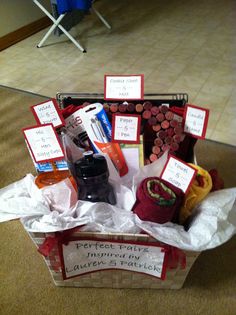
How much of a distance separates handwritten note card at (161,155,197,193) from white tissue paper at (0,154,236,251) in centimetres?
4

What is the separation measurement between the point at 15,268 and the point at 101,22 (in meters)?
2.48

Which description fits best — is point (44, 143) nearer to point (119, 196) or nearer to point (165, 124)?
point (119, 196)

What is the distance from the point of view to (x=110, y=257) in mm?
796

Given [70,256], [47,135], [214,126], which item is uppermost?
[47,135]

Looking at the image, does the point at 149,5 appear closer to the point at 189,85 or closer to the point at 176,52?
the point at 176,52

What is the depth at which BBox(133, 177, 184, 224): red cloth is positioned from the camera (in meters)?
0.71

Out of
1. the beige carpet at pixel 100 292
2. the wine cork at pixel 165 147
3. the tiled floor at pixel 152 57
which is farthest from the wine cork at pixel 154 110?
the tiled floor at pixel 152 57

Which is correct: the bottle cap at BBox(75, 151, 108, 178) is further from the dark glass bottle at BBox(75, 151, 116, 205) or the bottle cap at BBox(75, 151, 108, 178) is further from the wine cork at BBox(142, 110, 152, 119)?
the wine cork at BBox(142, 110, 152, 119)

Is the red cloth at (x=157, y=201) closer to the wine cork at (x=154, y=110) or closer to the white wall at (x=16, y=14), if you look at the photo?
the wine cork at (x=154, y=110)

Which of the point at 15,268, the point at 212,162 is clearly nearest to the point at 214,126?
the point at 212,162

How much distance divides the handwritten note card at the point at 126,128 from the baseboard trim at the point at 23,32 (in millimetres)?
2041

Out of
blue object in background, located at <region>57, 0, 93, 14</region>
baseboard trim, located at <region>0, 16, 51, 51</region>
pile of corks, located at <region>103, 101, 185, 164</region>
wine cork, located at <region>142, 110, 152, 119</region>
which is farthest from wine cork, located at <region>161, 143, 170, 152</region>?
baseboard trim, located at <region>0, 16, 51, 51</region>

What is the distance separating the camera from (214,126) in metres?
1.58

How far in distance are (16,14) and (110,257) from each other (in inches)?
96.3
